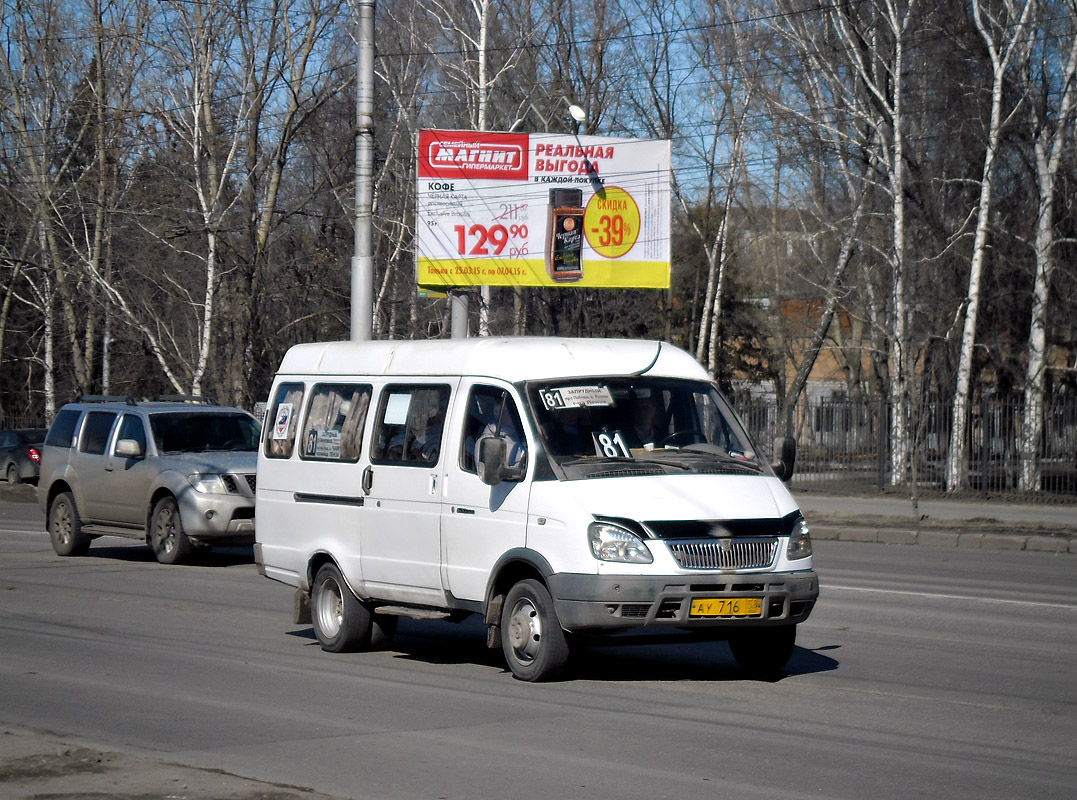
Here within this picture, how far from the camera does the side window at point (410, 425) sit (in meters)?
9.05

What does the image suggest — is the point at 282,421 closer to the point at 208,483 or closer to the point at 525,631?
the point at 525,631

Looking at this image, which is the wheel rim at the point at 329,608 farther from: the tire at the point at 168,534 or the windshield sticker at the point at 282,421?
the tire at the point at 168,534

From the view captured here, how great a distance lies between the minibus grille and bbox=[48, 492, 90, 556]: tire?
11.6m

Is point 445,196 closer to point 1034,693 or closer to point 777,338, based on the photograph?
point 1034,693

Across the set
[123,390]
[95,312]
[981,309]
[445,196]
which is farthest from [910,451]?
[123,390]

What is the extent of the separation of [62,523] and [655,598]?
11968 mm

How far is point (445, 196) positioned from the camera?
28438 millimetres

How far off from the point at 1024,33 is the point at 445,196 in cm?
1337

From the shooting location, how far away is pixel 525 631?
27.0 feet

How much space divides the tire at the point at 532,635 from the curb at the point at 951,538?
1289cm

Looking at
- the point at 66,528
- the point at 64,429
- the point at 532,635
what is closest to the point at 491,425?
the point at 532,635

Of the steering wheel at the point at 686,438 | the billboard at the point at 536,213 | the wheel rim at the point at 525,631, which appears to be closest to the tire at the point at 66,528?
the wheel rim at the point at 525,631

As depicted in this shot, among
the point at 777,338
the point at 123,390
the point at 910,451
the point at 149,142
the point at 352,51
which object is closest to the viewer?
the point at 910,451

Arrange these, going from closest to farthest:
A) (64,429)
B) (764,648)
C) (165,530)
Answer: (764,648)
(165,530)
(64,429)
